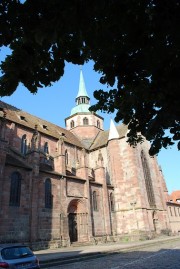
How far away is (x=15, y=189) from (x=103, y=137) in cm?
2259

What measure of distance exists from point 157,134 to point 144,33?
2.43 m

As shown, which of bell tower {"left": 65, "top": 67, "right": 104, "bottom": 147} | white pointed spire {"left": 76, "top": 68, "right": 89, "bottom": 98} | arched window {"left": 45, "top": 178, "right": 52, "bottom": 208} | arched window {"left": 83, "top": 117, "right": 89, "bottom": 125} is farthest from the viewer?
white pointed spire {"left": 76, "top": 68, "right": 89, "bottom": 98}

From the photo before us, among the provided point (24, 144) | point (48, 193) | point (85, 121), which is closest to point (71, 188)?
point (48, 193)

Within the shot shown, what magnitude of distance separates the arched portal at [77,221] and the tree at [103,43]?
75.3ft

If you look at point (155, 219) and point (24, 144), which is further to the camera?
point (155, 219)

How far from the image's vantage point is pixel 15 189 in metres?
21.0

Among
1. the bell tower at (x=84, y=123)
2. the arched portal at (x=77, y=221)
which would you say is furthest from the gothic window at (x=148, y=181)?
the arched portal at (x=77, y=221)

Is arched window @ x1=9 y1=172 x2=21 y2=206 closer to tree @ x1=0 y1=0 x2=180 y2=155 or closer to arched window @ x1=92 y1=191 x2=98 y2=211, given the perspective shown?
arched window @ x1=92 y1=191 x2=98 y2=211

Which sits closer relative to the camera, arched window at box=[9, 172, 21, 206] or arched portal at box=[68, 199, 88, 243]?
arched window at box=[9, 172, 21, 206]

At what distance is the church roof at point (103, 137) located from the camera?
36.5m

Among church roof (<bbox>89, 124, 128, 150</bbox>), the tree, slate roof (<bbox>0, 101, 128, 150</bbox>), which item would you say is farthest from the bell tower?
the tree

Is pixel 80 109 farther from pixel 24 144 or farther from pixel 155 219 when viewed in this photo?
pixel 155 219

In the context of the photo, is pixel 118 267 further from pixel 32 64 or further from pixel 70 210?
pixel 70 210

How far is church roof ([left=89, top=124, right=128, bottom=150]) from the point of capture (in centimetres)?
3653
